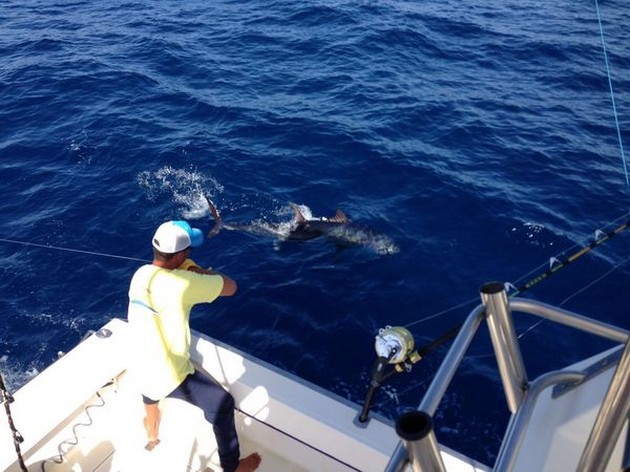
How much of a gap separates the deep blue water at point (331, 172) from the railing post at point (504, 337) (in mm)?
5137

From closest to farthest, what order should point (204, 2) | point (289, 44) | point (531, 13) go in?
point (289, 44) < point (531, 13) < point (204, 2)

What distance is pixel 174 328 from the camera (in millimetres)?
5270

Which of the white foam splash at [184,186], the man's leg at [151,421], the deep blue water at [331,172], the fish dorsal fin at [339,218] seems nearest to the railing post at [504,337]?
the man's leg at [151,421]

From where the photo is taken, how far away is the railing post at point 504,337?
Result: 2.80 m

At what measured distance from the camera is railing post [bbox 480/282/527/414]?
9.18 ft

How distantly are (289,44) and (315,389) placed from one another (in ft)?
59.7

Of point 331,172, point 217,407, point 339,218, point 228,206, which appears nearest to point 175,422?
point 217,407

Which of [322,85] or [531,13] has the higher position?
[531,13]

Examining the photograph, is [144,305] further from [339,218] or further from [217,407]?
[339,218]

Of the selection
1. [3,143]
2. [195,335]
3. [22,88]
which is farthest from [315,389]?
[22,88]

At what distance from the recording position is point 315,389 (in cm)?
550

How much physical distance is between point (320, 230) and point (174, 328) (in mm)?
6535

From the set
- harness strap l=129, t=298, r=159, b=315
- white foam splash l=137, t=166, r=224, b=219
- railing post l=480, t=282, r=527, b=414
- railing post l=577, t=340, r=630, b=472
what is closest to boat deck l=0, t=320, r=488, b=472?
harness strap l=129, t=298, r=159, b=315

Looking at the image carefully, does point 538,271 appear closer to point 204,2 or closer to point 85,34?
point 85,34
